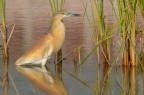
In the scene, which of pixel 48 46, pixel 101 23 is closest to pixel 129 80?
pixel 101 23

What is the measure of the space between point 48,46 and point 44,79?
1.15m

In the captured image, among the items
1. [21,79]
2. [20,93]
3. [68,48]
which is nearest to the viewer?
[20,93]

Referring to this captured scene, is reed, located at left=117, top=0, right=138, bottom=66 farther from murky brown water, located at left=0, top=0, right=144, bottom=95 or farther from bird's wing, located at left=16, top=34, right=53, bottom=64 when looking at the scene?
bird's wing, located at left=16, top=34, right=53, bottom=64

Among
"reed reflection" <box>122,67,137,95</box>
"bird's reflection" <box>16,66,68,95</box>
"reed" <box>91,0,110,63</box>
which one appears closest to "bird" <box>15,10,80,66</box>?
"bird's reflection" <box>16,66,68,95</box>

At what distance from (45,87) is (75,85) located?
0.40 meters

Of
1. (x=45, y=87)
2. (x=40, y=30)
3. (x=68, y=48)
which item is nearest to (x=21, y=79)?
(x=45, y=87)

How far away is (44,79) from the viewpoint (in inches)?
305

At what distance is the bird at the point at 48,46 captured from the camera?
28.6 ft

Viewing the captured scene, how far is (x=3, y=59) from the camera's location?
9195 millimetres

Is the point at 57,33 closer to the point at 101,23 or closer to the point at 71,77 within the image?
the point at 101,23

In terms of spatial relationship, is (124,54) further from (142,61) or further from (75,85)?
(75,85)

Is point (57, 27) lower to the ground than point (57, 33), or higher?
higher

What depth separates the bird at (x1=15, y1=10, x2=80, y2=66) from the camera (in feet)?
28.6

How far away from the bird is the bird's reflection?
129 millimetres
